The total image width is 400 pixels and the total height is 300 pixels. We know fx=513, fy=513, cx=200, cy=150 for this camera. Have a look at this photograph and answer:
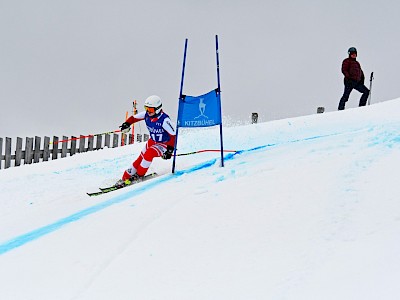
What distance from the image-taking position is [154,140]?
6.96 metres

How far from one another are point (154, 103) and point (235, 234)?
3.55 m

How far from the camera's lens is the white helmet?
22.8ft

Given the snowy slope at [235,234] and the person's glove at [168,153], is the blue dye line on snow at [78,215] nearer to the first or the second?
the snowy slope at [235,234]

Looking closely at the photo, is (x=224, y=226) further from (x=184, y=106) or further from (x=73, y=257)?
(x=184, y=106)

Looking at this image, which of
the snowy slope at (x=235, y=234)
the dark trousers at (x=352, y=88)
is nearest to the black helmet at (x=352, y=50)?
the dark trousers at (x=352, y=88)

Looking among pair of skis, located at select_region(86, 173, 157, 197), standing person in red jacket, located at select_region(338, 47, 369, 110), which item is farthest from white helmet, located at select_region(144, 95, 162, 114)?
standing person in red jacket, located at select_region(338, 47, 369, 110)

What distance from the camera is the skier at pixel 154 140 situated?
22.6 feet

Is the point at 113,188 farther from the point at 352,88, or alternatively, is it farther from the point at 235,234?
the point at 352,88

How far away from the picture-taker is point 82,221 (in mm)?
4984

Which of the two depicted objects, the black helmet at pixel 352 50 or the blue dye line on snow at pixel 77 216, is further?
the black helmet at pixel 352 50

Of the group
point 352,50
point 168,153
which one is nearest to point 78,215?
point 168,153

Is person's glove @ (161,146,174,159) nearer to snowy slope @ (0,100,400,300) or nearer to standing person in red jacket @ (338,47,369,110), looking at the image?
snowy slope @ (0,100,400,300)

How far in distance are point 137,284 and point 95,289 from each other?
11.3 inches

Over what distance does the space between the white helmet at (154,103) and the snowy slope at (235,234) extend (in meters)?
1.09
